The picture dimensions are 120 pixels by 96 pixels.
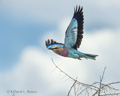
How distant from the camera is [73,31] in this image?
3.57 metres

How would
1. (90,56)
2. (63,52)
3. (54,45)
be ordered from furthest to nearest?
1. (54,45)
2. (63,52)
3. (90,56)

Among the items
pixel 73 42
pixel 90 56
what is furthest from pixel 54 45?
pixel 90 56

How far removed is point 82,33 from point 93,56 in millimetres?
429

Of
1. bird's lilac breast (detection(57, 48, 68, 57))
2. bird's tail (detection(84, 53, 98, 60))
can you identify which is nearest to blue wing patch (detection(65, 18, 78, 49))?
bird's lilac breast (detection(57, 48, 68, 57))

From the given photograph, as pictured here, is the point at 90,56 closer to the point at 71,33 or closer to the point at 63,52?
the point at 63,52

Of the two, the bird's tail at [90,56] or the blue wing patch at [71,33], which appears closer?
the bird's tail at [90,56]

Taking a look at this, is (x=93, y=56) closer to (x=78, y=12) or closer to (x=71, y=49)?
(x=71, y=49)

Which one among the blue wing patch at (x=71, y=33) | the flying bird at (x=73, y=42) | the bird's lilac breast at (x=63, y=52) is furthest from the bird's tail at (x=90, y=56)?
the blue wing patch at (x=71, y=33)

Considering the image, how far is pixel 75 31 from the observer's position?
3.55 m

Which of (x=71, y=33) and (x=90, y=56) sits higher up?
(x=71, y=33)

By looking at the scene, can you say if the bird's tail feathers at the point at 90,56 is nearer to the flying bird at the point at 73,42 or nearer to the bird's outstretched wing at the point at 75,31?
the flying bird at the point at 73,42

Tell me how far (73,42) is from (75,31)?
0.58 ft

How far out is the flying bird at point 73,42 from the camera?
318cm

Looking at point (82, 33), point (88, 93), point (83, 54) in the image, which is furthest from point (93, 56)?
point (88, 93)
